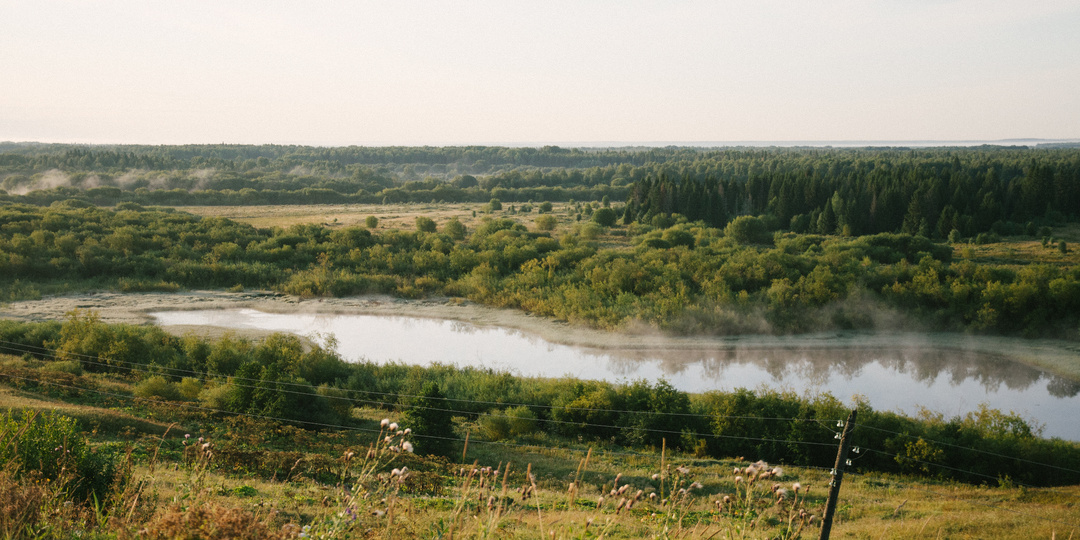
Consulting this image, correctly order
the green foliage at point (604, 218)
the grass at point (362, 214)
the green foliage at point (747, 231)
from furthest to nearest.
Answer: the grass at point (362, 214) → the green foliage at point (604, 218) → the green foliage at point (747, 231)

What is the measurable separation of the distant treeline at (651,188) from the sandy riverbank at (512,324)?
31671mm

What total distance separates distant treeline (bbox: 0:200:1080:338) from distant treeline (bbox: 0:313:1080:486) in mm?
10802

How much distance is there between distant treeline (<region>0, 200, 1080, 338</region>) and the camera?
1182 inches

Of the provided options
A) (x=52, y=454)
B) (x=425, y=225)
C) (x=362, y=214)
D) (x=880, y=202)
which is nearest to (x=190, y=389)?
(x=52, y=454)

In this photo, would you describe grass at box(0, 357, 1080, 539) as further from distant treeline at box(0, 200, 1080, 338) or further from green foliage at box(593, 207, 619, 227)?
green foliage at box(593, 207, 619, 227)

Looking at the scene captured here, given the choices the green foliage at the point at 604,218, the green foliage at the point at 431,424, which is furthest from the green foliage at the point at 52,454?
the green foliage at the point at 604,218

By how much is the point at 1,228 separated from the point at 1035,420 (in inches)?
2289

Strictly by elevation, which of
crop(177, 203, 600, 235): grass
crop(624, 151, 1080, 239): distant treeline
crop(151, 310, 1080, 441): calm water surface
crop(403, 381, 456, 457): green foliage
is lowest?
crop(151, 310, 1080, 441): calm water surface

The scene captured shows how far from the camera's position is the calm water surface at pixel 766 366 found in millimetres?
22625

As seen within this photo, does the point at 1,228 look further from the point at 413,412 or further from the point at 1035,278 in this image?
the point at 1035,278

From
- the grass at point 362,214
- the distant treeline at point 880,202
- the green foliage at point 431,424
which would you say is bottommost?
the green foliage at point 431,424

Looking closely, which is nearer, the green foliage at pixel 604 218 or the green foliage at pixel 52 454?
the green foliage at pixel 52 454

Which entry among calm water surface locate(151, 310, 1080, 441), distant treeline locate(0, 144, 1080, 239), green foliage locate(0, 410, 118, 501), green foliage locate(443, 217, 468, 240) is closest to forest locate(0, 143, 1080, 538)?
green foliage locate(0, 410, 118, 501)

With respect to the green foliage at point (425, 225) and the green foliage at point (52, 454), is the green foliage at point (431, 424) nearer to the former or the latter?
the green foliage at point (52, 454)
